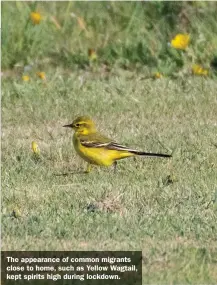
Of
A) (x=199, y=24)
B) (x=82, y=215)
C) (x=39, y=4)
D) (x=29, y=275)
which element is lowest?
(x=29, y=275)

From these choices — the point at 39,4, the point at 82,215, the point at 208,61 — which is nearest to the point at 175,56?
the point at 208,61

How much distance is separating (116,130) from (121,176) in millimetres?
1473

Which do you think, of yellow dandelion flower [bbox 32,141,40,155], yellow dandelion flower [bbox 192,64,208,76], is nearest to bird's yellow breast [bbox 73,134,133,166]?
yellow dandelion flower [bbox 32,141,40,155]

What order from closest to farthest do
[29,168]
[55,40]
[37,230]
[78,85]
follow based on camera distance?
[37,230]
[29,168]
[78,85]
[55,40]

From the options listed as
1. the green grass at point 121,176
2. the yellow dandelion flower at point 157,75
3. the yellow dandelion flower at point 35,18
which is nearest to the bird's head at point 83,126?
the green grass at point 121,176

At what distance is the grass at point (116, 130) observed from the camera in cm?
604

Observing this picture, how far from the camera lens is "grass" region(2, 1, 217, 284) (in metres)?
6.04

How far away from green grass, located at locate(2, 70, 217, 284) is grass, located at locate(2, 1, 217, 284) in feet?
0.04

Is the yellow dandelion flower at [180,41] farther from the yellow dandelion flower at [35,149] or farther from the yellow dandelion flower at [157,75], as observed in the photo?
the yellow dandelion flower at [35,149]

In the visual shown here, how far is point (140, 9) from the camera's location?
36.1 ft

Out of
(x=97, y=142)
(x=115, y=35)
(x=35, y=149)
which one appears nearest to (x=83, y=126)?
(x=97, y=142)

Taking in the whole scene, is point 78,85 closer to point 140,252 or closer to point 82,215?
point 82,215

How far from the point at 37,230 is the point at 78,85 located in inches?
164

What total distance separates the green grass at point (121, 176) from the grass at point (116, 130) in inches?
0.4
